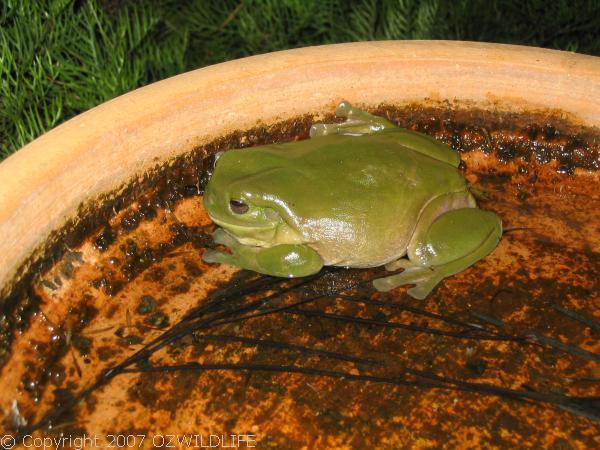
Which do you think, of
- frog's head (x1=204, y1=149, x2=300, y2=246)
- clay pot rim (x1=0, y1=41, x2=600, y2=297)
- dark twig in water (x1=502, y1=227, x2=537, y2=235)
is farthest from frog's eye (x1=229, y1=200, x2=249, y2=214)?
dark twig in water (x1=502, y1=227, x2=537, y2=235)

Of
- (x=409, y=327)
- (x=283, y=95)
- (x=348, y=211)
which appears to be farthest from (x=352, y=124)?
(x=409, y=327)

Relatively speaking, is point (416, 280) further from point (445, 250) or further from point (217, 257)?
point (217, 257)

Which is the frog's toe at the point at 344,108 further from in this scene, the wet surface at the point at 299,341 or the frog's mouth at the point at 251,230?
the frog's mouth at the point at 251,230

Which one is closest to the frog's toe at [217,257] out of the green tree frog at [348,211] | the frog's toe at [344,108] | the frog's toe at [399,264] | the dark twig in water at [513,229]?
the green tree frog at [348,211]

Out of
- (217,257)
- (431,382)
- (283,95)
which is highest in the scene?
(283,95)

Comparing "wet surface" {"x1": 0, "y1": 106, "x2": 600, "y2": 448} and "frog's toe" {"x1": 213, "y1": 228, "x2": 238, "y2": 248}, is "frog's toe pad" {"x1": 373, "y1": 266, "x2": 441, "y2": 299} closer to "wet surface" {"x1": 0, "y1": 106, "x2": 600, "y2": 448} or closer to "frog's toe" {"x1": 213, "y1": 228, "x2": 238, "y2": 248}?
"wet surface" {"x1": 0, "y1": 106, "x2": 600, "y2": 448}

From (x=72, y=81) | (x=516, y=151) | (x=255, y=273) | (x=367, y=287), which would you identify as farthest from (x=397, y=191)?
(x=72, y=81)
